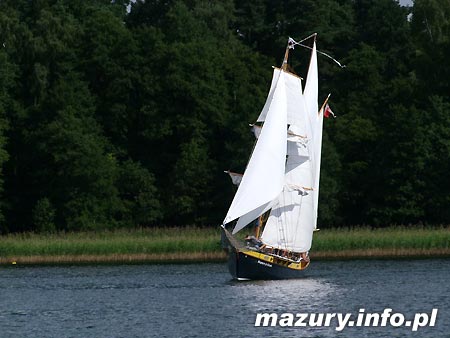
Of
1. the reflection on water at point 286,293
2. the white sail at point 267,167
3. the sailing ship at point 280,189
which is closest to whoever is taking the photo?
the reflection on water at point 286,293

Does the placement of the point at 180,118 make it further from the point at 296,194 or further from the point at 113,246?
the point at 296,194

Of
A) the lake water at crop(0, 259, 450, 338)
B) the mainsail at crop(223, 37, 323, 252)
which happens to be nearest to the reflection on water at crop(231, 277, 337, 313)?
the lake water at crop(0, 259, 450, 338)

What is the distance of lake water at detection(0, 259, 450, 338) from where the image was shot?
48.6 meters

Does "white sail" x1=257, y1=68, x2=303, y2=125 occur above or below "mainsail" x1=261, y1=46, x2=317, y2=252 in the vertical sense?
above

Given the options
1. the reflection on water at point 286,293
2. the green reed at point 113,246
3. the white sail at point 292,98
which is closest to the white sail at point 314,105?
the white sail at point 292,98

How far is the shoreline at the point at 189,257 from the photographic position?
76375 millimetres

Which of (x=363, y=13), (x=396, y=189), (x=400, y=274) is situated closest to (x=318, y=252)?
(x=400, y=274)

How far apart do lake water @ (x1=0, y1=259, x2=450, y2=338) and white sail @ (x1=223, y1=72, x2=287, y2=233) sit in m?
3.53

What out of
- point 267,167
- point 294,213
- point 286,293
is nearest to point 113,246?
point 294,213

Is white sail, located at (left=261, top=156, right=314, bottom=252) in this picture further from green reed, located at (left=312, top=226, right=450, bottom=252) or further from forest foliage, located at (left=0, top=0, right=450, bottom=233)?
forest foliage, located at (left=0, top=0, right=450, bottom=233)

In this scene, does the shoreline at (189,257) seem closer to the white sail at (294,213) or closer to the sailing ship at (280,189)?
the sailing ship at (280,189)

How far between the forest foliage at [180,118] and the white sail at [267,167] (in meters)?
29.5

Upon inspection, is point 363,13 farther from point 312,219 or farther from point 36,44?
point 312,219

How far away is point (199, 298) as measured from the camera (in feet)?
192
